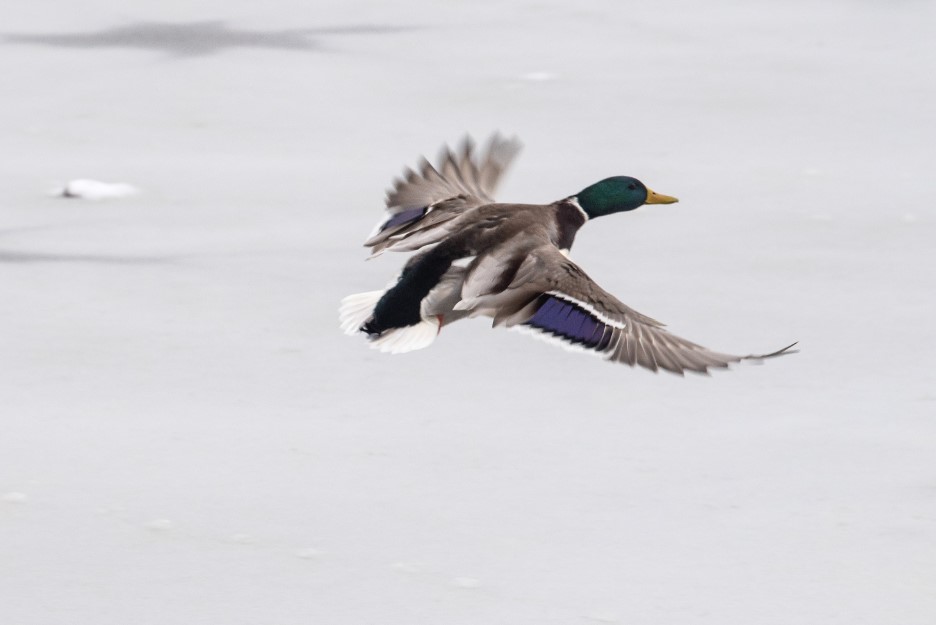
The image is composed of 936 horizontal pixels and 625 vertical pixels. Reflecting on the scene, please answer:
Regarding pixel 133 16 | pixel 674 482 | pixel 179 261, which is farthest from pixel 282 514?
pixel 133 16

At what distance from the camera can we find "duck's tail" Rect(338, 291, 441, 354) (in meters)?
3.82

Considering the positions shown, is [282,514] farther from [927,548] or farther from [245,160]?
[245,160]

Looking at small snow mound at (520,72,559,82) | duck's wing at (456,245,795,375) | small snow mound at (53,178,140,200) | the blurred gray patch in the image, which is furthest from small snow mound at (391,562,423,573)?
the blurred gray patch

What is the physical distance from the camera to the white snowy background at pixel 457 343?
2.96 m

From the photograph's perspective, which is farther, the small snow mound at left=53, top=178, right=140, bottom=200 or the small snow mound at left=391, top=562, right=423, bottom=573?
the small snow mound at left=53, top=178, right=140, bottom=200

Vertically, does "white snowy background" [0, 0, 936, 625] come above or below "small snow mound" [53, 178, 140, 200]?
above

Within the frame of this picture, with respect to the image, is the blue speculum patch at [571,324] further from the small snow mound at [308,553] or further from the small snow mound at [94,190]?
the small snow mound at [94,190]

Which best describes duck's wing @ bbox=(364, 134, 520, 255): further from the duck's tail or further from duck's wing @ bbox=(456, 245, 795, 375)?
duck's wing @ bbox=(456, 245, 795, 375)

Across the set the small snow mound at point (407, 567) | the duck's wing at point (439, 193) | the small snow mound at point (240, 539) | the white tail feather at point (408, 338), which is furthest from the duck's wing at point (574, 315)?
the small snow mound at point (240, 539)

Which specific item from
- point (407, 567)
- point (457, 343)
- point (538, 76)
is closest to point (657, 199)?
point (457, 343)

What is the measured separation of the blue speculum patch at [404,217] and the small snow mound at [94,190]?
3.90ft

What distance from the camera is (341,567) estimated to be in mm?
2963

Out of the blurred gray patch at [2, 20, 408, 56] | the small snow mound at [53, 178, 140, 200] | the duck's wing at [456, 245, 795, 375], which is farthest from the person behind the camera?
the blurred gray patch at [2, 20, 408, 56]

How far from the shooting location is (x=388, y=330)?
387 centimetres
